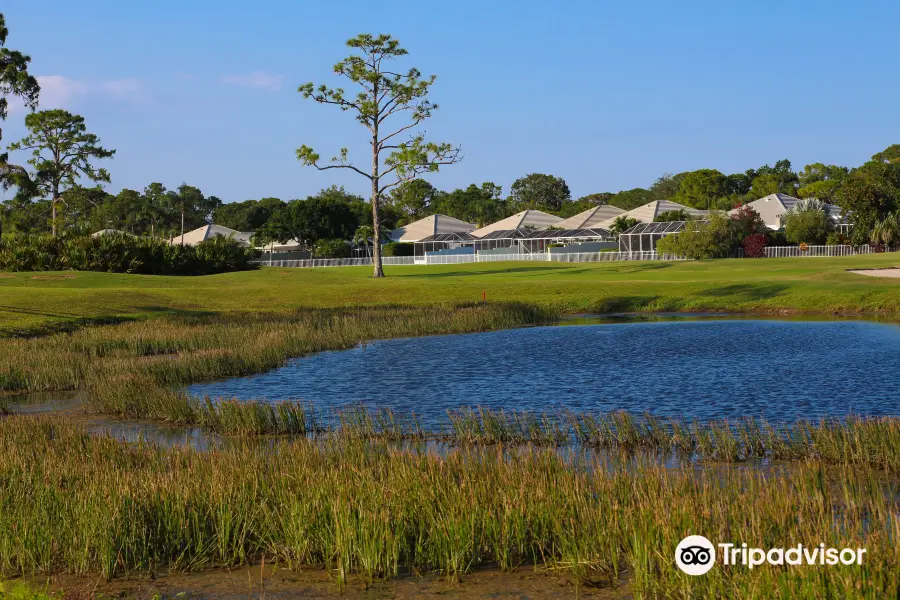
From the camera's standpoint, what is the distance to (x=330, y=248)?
378 ft

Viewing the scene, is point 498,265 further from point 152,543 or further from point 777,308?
point 152,543

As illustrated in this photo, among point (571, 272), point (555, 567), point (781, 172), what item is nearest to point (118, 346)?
point (555, 567)

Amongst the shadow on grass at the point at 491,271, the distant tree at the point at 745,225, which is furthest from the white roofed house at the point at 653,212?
the shadow on grass at the point at 491,271

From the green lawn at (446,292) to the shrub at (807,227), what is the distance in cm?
2786

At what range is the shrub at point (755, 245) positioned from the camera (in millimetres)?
87750

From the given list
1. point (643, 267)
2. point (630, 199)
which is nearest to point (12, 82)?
point (643, 267)

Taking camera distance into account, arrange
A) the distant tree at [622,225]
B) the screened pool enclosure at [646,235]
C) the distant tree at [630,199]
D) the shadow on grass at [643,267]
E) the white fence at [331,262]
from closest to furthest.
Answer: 1. the shadow on grass at [643,267]
2. the screened pool enclosure at [646,235]
3. the white fence at [331,262]
4. the distant tree at [622,225]
5. the distant tree at [630,199]

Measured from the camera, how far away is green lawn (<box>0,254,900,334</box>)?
40.8 m

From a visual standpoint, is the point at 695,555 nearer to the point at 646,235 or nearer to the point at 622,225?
the point at 646,235

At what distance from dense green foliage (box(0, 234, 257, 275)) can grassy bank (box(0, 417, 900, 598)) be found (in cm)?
5779

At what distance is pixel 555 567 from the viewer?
9180 millimetres

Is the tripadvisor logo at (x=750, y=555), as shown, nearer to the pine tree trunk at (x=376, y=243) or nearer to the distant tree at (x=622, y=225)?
the pine tree trunk at (x=376, y=243)

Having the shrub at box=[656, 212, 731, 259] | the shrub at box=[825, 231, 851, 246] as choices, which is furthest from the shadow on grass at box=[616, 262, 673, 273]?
the shrub at box=[825, 231, 851, 246]

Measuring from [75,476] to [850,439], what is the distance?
1054 cm
